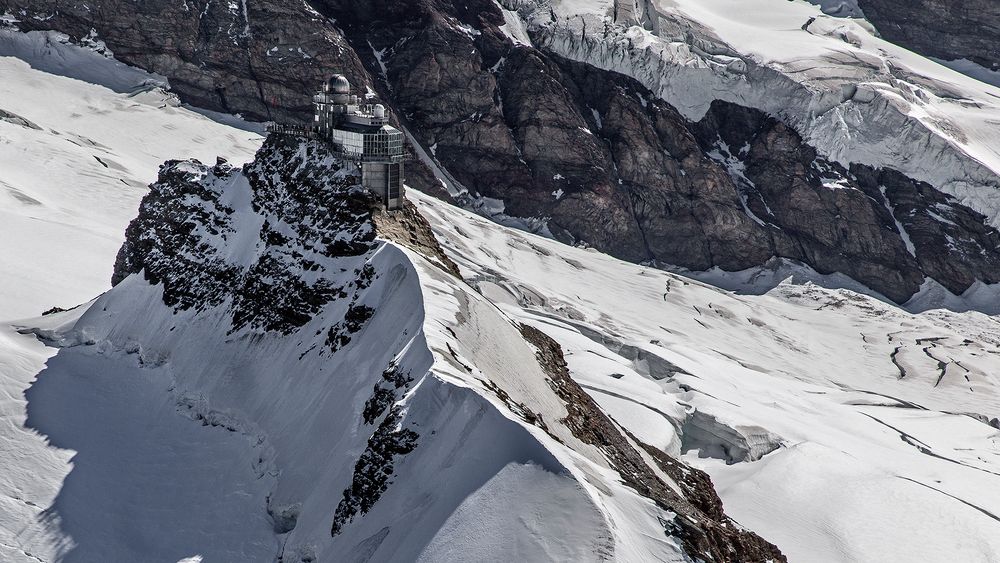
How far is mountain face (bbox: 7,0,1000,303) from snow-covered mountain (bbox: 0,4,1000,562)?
125 ft

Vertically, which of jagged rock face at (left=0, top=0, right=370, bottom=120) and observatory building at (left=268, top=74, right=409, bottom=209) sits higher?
observatory building at (left=268, top=74, right=409, bottom=209)

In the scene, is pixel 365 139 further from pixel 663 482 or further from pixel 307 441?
pixel 663 482

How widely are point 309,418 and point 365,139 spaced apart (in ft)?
63.1

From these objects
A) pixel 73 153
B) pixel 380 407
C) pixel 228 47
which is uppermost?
pixel 380 407

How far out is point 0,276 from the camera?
73.6 meters

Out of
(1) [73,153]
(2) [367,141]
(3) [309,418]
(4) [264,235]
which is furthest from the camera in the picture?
(1) [73,153]

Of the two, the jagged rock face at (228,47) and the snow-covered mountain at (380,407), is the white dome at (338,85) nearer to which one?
the snow-covered mountain at (380,407)

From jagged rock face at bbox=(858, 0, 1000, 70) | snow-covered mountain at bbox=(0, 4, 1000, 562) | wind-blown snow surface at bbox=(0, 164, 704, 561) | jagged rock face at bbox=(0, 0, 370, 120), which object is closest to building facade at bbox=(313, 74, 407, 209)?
snow-covered mountain at bbox=(0, 4, 1000, 562)

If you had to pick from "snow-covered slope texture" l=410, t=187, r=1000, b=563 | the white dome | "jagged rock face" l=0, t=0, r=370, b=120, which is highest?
the white dome

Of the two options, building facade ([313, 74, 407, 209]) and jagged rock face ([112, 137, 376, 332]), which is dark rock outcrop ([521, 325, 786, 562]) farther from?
building facade ([313, 74, 407, 209])

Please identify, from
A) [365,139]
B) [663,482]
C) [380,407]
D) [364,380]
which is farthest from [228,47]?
[663,482]

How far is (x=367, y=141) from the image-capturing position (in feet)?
171

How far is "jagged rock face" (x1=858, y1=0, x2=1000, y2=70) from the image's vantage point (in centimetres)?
18812

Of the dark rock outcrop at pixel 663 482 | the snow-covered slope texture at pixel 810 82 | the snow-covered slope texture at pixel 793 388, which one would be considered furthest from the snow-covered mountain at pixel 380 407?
the snow-covered slope texture at pixel 810 82
